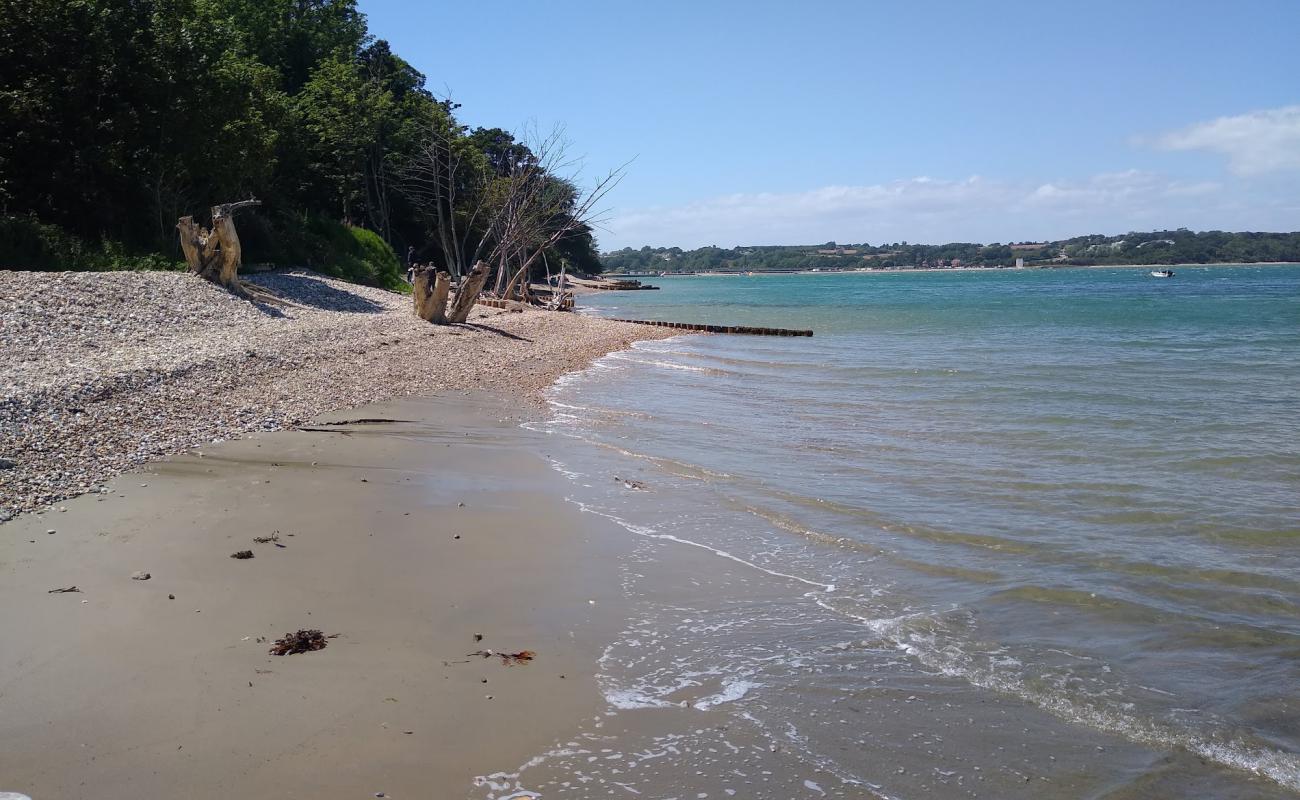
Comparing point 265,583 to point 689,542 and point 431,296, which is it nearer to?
point 689,542

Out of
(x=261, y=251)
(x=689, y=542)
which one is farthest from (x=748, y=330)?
(x=689, y=542)

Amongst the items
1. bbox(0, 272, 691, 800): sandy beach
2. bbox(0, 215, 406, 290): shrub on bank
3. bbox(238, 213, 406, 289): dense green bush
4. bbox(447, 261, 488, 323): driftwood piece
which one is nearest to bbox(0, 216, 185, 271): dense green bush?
bbox(0, 215, 406, 290): shrub on bank

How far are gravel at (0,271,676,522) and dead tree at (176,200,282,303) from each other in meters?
0.44

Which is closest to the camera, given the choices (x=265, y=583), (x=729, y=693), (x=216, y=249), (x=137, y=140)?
(x=729, y=693)

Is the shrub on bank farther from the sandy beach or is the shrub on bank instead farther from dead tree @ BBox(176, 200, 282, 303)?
the sandy beach

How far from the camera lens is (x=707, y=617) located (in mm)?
5418

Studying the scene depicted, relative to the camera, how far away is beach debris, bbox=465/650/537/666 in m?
4.57

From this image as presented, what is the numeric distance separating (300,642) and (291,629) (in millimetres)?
225

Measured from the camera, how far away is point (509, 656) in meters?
4.62

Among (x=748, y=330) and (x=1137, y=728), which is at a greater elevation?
(x=748, y=330)

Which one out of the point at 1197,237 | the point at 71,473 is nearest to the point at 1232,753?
the point at 71,473

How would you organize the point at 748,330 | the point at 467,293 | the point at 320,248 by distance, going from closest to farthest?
the point at 467,293 → the point at 320,248 → the point at 748,330

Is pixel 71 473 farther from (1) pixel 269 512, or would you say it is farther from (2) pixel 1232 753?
(2) pixel 1232 753

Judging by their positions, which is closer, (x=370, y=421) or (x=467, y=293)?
(x=370, y=421)
